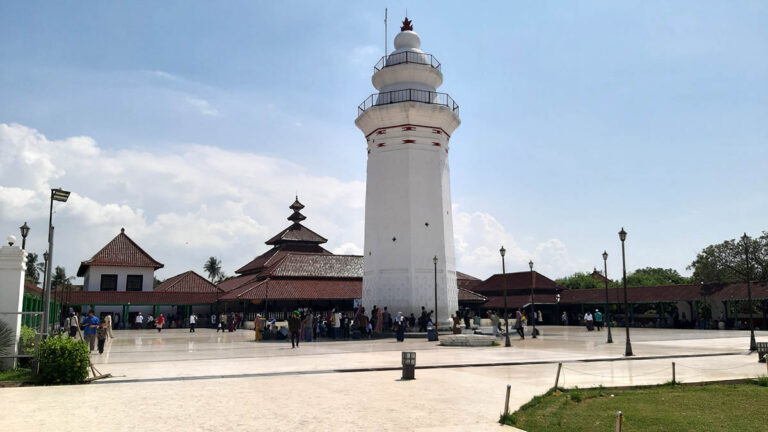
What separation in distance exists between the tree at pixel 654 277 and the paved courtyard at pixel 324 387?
190 feet

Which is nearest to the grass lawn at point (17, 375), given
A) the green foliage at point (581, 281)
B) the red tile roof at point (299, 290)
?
the red tile roof at point (299, 290)

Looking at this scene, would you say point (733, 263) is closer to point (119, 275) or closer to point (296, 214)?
point (296, 214)

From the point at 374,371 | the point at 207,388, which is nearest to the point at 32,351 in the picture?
the point at 207,388

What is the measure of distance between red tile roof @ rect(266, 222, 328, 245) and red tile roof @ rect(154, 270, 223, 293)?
7.86 metres

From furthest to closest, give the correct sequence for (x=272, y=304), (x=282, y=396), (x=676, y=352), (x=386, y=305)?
(x=272, y=304)
(x=386, y=305)
(x=676, y=352)
(x=282, y=396)

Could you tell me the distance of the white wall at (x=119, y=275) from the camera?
51.9 meters

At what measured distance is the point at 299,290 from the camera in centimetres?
4300

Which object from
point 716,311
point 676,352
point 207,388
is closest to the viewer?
point 207,388

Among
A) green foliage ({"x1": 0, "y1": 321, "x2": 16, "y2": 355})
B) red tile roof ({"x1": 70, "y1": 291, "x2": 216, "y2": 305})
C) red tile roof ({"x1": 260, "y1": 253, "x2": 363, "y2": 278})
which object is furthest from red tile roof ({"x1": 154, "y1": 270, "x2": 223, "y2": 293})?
green foliage ({"x1": 0, "y1": 321, "x2": 16, "y2": 355})

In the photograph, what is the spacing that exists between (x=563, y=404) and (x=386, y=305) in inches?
926

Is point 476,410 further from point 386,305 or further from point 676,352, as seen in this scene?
point 386,305

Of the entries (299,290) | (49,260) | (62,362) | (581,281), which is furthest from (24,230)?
(581,281)

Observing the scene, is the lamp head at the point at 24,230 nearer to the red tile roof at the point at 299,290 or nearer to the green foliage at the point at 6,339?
the green foliage at the point at 6,339

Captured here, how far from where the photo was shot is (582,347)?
908 inches
